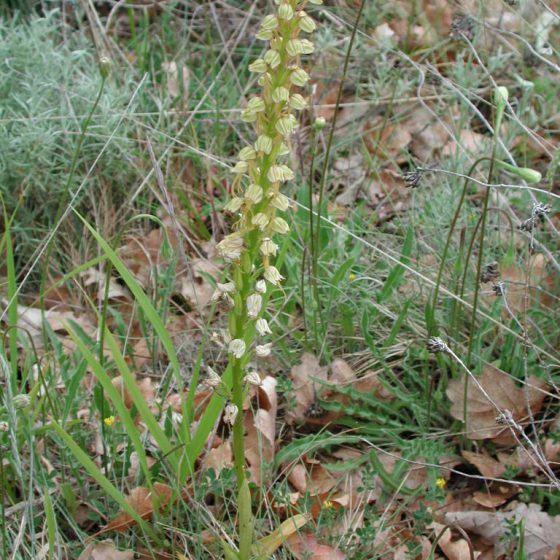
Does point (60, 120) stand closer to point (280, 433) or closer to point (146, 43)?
point (146, 43)

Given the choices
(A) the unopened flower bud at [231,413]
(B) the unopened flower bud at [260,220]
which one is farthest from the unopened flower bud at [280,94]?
(A) the unopened flower bud at [231,413]

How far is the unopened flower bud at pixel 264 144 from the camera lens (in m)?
1.62

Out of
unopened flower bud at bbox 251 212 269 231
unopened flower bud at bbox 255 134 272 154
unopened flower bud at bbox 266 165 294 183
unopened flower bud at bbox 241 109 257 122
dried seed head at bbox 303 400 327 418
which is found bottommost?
dried seed head at bbox 303 400 327 418

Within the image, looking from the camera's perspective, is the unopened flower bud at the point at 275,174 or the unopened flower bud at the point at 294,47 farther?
the unopened flower bud at the point at 275,174

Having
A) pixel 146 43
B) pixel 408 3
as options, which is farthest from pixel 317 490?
pixel 408 3

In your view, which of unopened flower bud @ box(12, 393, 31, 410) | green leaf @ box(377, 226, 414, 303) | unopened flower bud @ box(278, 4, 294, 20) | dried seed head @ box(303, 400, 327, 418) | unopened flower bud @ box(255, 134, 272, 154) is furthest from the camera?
green leaf @ box(377, 226, 414, 303)

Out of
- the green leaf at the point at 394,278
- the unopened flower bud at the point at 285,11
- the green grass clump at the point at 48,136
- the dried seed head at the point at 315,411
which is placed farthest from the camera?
the green grass clump at the point at 48,136

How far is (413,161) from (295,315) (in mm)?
1175

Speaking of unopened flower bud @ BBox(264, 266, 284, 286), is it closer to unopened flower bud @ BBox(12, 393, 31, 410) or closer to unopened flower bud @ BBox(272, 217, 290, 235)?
unopened flower bud @ BBox(272, 217, 290, 235)

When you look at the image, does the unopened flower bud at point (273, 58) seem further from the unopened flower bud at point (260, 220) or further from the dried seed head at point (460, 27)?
the dried seed head at point (460, 27)

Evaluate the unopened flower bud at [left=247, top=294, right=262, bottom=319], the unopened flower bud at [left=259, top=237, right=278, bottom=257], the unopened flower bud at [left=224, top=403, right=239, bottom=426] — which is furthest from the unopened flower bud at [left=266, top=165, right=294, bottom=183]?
the unopened flower bud at [left=224, top=403, right=239, bottom=426]

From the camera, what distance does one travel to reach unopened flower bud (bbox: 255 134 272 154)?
162cm

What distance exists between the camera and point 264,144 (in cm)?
162

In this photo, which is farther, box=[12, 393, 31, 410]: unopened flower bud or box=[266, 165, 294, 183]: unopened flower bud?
box=[12, 393, 31, 410]: unopened flower bud
